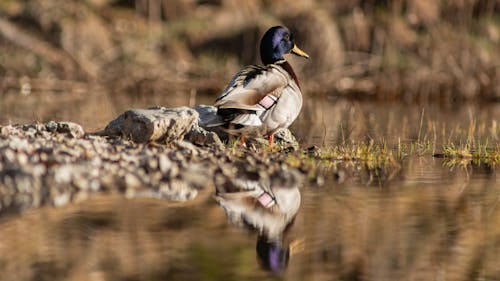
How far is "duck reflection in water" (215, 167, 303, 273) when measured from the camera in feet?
17.3

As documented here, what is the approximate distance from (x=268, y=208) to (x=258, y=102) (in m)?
2.62

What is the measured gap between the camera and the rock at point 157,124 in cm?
921

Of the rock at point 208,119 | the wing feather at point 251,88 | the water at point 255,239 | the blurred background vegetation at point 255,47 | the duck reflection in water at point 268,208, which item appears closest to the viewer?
the water at point 255,239

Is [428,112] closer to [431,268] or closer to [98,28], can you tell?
[98,28]

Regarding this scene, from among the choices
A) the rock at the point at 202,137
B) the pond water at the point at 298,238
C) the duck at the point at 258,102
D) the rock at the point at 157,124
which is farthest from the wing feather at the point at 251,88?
the pond water at the point at 298,238

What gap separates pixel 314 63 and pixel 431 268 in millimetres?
16179

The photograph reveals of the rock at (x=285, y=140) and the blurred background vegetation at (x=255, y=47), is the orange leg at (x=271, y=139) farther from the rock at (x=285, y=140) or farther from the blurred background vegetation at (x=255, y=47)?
the blurred background vegetation at (x=255, y=47)

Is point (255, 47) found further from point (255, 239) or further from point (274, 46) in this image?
point (255, 239)

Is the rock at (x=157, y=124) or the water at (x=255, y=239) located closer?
the water at (x=255, y=239)

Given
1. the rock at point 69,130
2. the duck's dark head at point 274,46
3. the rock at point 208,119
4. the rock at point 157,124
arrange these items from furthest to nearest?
1. the duck's dark head at point 274,46
2. the rock at point 208,119
3. the rock at point 69,130
4. the rock at point 157,124

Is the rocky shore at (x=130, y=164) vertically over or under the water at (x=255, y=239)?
over

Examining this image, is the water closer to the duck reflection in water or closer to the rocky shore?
the duck reflection in water

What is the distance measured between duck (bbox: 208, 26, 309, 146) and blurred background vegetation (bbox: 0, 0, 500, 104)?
1052 cm

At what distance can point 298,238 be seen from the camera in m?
5.65
